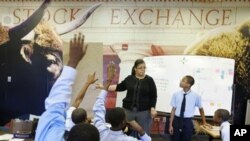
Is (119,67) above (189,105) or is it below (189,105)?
above

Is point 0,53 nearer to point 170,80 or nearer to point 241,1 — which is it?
point 170,80

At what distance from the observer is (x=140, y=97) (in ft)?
15.8

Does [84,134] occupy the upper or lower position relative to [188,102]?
upper

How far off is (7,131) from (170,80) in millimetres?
3054

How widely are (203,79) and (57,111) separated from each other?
469cm

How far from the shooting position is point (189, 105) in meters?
5.07

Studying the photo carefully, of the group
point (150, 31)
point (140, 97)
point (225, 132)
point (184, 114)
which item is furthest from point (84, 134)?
point (150, 31)

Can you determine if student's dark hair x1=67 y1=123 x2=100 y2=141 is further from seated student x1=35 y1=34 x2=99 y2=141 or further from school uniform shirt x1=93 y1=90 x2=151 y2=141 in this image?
school uniform shirt x1=93 y1=90 x2=151 y2=141

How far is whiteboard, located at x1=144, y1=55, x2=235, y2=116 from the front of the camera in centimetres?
618

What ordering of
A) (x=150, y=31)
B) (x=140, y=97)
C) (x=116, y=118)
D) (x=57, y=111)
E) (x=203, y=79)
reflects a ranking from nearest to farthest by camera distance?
(x=57, y=111) < (x=116, y=118) < (x=140, y=97) < (x=203, y=79) < (x=150, y=31)

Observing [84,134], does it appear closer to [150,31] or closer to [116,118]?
[116,118]

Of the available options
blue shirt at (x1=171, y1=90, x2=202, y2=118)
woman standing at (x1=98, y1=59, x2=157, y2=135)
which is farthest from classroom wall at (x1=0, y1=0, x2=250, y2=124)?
woman standing at (x1=98, y1=59, x2=157, y2=135)

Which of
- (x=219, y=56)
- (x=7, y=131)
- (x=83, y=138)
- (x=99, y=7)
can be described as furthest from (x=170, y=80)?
(x=83, y=138)

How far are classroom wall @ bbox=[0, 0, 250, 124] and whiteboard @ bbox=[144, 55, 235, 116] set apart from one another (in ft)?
0.79
